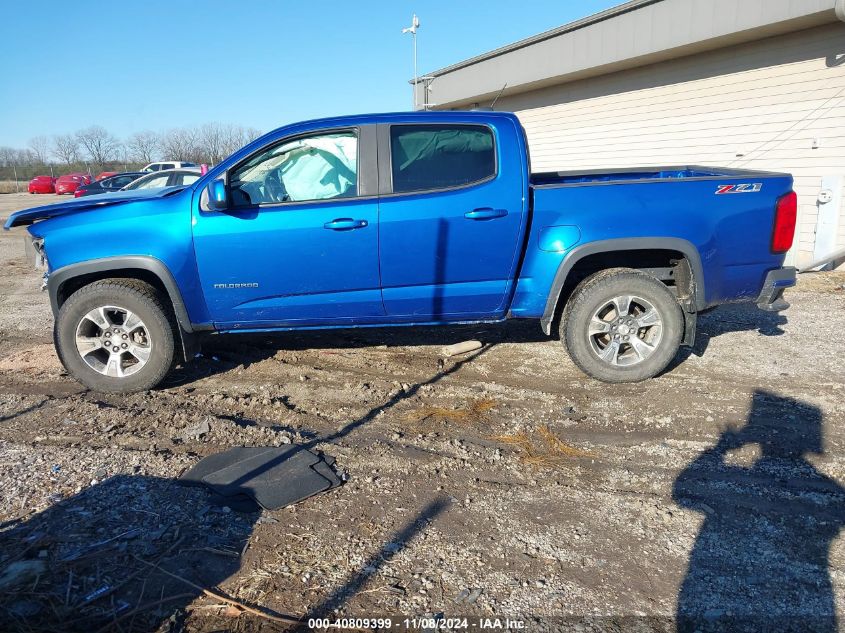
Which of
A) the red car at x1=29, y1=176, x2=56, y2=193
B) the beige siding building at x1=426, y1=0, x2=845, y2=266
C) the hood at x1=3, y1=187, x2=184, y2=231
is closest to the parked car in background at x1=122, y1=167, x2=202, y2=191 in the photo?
the beige siding building at x1=426, y1=0, x2=845, y2=266

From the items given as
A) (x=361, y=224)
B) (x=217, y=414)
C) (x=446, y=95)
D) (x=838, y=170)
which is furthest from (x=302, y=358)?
(x=446, y=95)

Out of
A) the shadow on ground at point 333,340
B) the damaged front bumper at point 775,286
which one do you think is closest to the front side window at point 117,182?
the shadow on ground at point 333,340

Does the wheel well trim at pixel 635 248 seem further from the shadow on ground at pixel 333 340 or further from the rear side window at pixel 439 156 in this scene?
the shadow on ground at pixel 333 340

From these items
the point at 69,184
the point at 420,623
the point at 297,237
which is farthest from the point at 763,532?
the point at 69,184

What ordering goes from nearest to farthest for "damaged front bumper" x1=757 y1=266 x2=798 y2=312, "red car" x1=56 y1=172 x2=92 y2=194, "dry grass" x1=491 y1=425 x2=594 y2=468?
"dry grass" x1=491 y1=425 x2=594 y2=468 < "damaged front bumper" x1=757 y1=266 x2=798 y2=312 < "red car" x1=56 y1=172 x2=92 y2=194

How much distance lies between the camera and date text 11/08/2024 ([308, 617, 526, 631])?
2.40 metres

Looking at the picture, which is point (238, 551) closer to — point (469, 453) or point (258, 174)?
point (469, 453)

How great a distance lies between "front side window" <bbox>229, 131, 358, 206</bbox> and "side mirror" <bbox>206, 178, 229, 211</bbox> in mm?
200

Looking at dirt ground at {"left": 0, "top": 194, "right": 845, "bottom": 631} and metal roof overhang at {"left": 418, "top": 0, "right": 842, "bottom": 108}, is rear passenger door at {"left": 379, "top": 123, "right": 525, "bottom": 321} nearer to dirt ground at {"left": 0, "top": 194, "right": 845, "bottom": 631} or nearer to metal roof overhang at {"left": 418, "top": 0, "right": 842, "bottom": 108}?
dirt ground at {"left": 0, "top": 194, "right": 845, "bottom": 631}

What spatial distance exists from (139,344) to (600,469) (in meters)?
3.49

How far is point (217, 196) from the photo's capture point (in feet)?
14.2

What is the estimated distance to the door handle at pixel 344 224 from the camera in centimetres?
449

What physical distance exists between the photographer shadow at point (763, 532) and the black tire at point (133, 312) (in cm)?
370

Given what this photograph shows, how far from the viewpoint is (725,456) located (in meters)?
3.76
